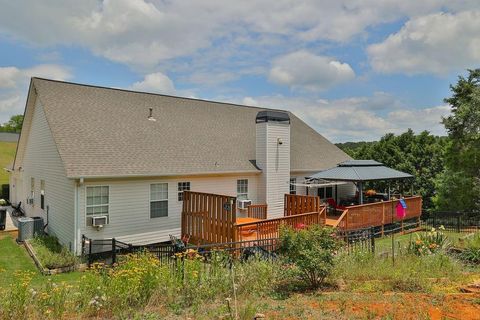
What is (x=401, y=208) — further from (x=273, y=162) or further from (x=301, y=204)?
(x=273, y=162)

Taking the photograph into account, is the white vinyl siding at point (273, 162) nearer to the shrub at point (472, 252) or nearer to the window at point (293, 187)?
the window at point (293, 187)

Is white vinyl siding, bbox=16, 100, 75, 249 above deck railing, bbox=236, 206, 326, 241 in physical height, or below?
above

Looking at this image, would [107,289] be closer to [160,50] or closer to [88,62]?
[160,50]

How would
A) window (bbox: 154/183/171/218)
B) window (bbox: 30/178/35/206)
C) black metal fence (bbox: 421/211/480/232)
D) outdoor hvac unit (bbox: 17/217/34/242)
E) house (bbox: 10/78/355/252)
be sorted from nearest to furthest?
house (bbox: 10/78/355/252) < window (bbox: 154/183/171/218) < outdoor hvac unit (bbox: 17/217/34/242) < black metal fence (bbox: 421/211/480/232) < window (bbox: 30/178/35/206)

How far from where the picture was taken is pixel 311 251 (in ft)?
21.2

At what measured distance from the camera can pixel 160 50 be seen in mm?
16312

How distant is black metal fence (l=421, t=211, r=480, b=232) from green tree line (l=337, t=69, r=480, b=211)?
115 centimetres

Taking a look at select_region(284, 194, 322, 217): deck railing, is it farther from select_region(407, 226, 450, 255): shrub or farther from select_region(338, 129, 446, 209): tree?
select_region(338, 129, 446, 209): tree

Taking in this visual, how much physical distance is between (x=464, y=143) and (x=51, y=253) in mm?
18974

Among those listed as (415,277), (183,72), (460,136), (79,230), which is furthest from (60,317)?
(460,136)

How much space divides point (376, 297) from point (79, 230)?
9.72 meters

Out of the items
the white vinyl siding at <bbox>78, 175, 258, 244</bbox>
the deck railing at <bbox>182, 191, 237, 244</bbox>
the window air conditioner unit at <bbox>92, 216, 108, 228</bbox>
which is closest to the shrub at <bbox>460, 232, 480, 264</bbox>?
the deck railing at <bbox>182, 191, 237, 244</bbox>

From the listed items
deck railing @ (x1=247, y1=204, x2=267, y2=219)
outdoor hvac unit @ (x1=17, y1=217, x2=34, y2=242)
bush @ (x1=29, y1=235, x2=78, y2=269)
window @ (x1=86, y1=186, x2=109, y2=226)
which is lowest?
bush @ (x1=29, y1=235, x2=78, y2=269)

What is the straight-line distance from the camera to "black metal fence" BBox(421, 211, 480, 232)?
54.6 ft
